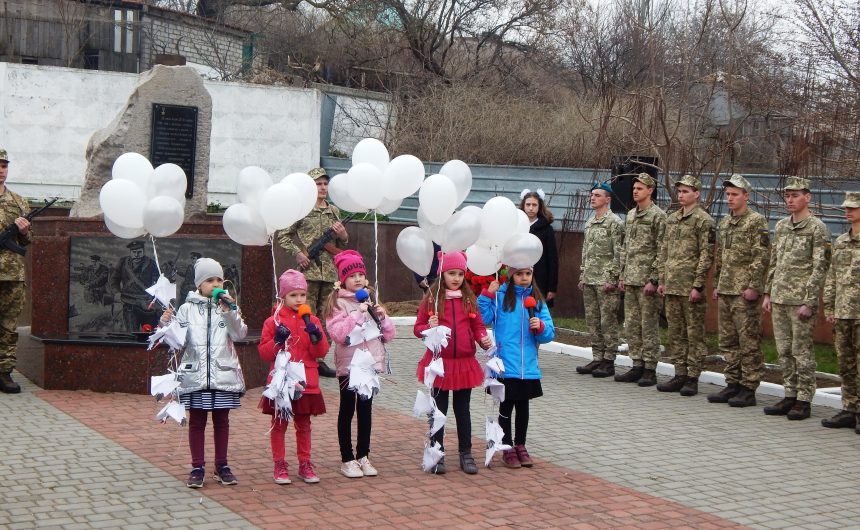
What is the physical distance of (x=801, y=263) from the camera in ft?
30.1

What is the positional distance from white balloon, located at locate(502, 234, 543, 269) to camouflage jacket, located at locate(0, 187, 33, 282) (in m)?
4.97

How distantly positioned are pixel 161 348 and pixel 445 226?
11.8ft

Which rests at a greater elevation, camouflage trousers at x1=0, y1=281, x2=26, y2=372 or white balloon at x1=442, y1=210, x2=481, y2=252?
white balloon at x1=442, y1=210, x2=481, y2=252

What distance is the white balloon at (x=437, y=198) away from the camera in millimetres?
7035

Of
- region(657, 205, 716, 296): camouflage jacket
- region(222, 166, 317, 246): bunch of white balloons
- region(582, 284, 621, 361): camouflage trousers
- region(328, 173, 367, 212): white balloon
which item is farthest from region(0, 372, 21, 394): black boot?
region(657, 205, 716, 296): camouflage jacket

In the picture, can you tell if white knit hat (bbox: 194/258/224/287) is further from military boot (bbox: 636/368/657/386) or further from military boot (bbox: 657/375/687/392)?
military boot (bbox: 636/368/657/386)

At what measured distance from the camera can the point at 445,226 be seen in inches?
280

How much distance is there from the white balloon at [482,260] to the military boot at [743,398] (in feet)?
11.0

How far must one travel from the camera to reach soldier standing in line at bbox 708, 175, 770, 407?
9.71m

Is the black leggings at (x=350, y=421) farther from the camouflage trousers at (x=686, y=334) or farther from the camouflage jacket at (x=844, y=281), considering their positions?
the camouflage trousers at (x=686, y=334)

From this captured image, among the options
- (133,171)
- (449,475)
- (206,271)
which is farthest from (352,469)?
(133,171)

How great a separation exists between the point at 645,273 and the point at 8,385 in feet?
20.3

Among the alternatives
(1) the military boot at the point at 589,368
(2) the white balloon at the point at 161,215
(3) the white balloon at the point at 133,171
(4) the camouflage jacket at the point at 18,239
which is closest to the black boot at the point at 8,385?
(4) the camouflage jacket at the point at 18,239

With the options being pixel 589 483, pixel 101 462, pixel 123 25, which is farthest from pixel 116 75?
pixel 589 483
